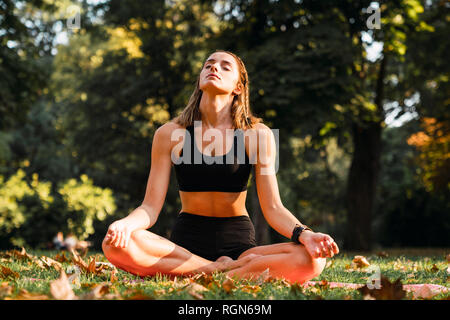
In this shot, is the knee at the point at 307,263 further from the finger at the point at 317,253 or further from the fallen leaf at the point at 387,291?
the fallen leaf at the point at 387,291

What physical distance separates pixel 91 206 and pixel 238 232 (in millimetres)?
7276

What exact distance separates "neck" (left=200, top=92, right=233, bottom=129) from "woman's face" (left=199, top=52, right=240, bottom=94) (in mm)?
88

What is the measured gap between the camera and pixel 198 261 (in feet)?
11.3

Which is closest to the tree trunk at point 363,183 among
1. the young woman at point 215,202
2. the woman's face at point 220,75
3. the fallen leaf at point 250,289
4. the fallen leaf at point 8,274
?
the young woman at point 215,202

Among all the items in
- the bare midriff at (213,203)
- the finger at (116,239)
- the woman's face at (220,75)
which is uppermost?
the woman's face at (220,75)

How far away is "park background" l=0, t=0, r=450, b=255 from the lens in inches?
397

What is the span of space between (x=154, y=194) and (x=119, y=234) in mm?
769

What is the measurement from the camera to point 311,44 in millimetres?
10250

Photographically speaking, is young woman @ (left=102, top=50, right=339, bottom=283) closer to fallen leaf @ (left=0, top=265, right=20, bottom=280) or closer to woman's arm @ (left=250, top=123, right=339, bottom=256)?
woman's arm @ (left=250, top=123, right=339, bottom=256)

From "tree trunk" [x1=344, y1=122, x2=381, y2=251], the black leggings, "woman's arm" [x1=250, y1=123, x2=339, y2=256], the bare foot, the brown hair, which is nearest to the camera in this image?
the bare foot

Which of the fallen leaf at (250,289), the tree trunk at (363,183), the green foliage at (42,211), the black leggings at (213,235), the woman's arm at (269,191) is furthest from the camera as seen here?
the tree trunk at (363,183)

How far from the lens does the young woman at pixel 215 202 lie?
127 inches

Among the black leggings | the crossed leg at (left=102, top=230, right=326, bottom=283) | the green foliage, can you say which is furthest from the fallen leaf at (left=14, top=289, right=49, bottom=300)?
the green foliage
